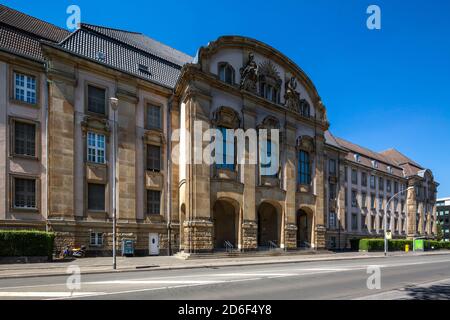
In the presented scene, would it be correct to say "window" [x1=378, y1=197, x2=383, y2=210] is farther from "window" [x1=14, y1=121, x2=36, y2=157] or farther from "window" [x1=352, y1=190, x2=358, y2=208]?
"window" [x1=14, y1=121, x2=36, y2=157]

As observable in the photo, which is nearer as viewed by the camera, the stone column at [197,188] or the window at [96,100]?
the window at [96,100]

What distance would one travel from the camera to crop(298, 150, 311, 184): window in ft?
126

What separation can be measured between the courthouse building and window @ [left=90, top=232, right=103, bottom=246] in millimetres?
70

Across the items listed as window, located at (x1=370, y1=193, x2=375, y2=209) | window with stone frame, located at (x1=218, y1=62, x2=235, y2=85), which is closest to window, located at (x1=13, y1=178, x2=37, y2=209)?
window with stone frame, located at (x1=218, y1=62, x2=235, y2=85)

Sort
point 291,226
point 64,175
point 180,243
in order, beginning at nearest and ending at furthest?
point 64,175, point 180,243, point 291,226

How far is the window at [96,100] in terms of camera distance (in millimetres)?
27859

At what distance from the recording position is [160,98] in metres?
31.8

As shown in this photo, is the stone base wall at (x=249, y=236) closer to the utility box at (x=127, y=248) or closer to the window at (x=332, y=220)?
the utility box at (x=127, y=248)

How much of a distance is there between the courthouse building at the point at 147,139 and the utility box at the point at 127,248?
1127mm

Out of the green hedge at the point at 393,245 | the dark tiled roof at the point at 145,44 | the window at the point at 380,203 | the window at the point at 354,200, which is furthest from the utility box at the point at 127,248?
the window at the point at 380,203

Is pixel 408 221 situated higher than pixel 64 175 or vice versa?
pixel 64 175
